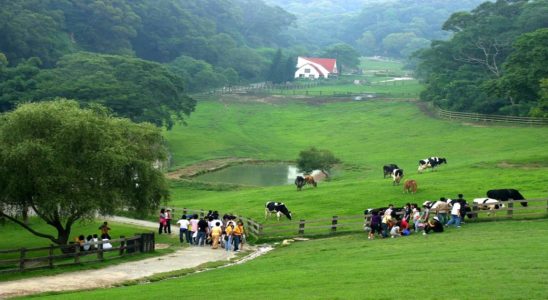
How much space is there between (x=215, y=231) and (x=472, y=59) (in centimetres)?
7778

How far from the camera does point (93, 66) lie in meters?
99.6

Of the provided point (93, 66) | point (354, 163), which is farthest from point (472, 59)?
point (93, 66)

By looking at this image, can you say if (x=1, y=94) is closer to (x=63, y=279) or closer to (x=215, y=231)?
(x=215, y=231)

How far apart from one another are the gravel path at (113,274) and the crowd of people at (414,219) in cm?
668

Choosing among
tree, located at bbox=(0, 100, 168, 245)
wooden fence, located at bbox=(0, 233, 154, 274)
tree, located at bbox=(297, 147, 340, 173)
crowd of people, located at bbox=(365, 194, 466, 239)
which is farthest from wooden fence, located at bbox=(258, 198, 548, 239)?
tree, located at bbox=(297, 147, 340, 173)

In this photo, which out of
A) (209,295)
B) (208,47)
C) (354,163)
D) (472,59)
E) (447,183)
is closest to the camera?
(209,295)

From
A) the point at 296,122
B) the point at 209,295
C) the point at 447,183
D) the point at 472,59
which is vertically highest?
the point at 472,59

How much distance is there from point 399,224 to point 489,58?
79.2m

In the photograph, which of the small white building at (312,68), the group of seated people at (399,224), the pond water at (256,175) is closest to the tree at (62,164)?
the group of seated people at (399,224)

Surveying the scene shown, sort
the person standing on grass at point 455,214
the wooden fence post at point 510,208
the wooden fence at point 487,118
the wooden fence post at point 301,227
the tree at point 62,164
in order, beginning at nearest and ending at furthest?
1. the tree at point 62,164
2. the person standing on grass at point 455,214
3. the wooden fence post at point 510,208
4. the wooden fence post at point 301,227
5. the wooden fence at point 487,118

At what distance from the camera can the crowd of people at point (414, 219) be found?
33.5 meters

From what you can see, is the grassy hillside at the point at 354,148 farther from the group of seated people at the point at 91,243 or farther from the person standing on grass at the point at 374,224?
the group of seated people at the point at 91,243

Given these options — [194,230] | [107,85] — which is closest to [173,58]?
[107,85]

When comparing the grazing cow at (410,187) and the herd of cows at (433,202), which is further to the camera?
the grazing cow at (410,187)
